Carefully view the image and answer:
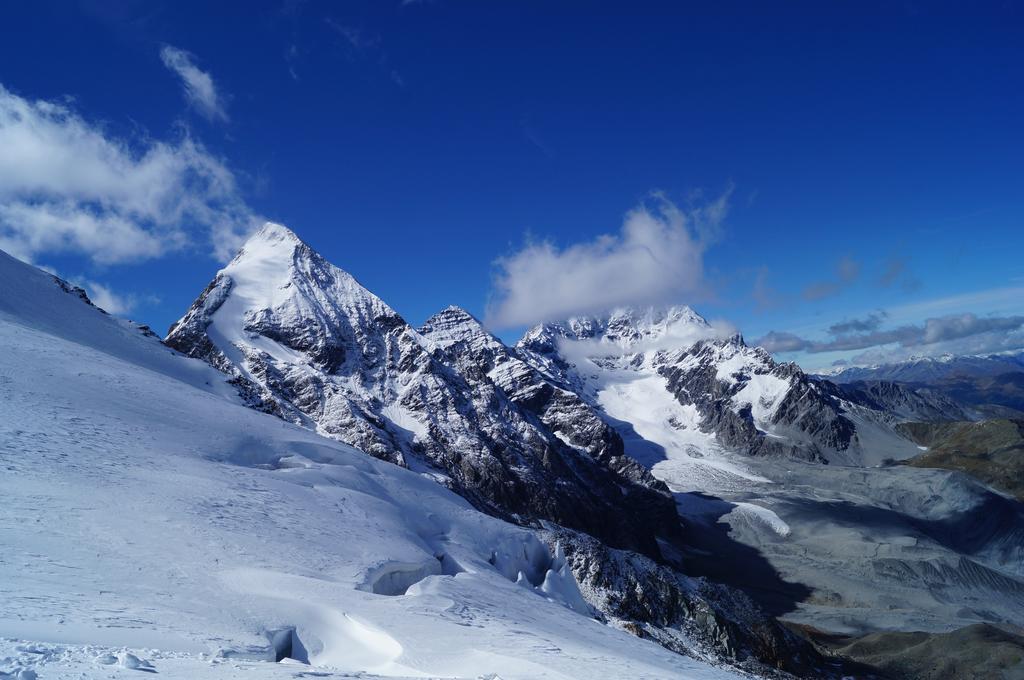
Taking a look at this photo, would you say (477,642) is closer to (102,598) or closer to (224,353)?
(102,598)

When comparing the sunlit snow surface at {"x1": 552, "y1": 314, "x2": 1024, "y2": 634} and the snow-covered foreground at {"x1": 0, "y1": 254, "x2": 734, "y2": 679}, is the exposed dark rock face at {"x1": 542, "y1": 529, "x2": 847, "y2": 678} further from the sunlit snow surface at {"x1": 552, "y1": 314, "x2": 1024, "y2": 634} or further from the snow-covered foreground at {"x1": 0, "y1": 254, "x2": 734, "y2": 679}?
the sunlit snow surface at {"x1": 552, "y1": 314, "x2": 1024, "y2": 634}

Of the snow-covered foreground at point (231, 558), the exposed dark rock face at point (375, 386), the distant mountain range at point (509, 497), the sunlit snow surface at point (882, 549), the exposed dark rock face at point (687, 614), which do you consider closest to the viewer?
the snow-covered foreground at point (231, 558)

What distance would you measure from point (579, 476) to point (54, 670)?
137643 mm

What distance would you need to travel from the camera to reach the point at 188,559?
64.1 feet

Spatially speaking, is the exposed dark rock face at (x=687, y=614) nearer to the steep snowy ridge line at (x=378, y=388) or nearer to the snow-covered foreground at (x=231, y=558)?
the snow-covered foreground at (x=231, y=558)

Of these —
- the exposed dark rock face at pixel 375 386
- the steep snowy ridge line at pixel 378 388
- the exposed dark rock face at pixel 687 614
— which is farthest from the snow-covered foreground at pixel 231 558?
the exposed dark rock face at pixel 375 386

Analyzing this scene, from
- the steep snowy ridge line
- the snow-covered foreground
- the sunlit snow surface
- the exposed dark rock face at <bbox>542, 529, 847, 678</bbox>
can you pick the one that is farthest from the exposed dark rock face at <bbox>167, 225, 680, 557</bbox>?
the snow-covered foreground

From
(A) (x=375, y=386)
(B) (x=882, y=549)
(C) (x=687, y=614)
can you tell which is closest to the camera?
(C) (x=687, y=614)

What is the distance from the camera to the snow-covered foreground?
14.1 m

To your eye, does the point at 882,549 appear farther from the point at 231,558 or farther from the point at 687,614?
the point at 231,558

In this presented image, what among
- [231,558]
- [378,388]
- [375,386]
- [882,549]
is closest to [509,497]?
[378,388]

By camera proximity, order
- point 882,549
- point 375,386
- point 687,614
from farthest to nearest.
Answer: point 882,549
point 375,386
point 687,614

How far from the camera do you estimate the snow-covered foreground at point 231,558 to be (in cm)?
1408

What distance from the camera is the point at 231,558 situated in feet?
68.1
